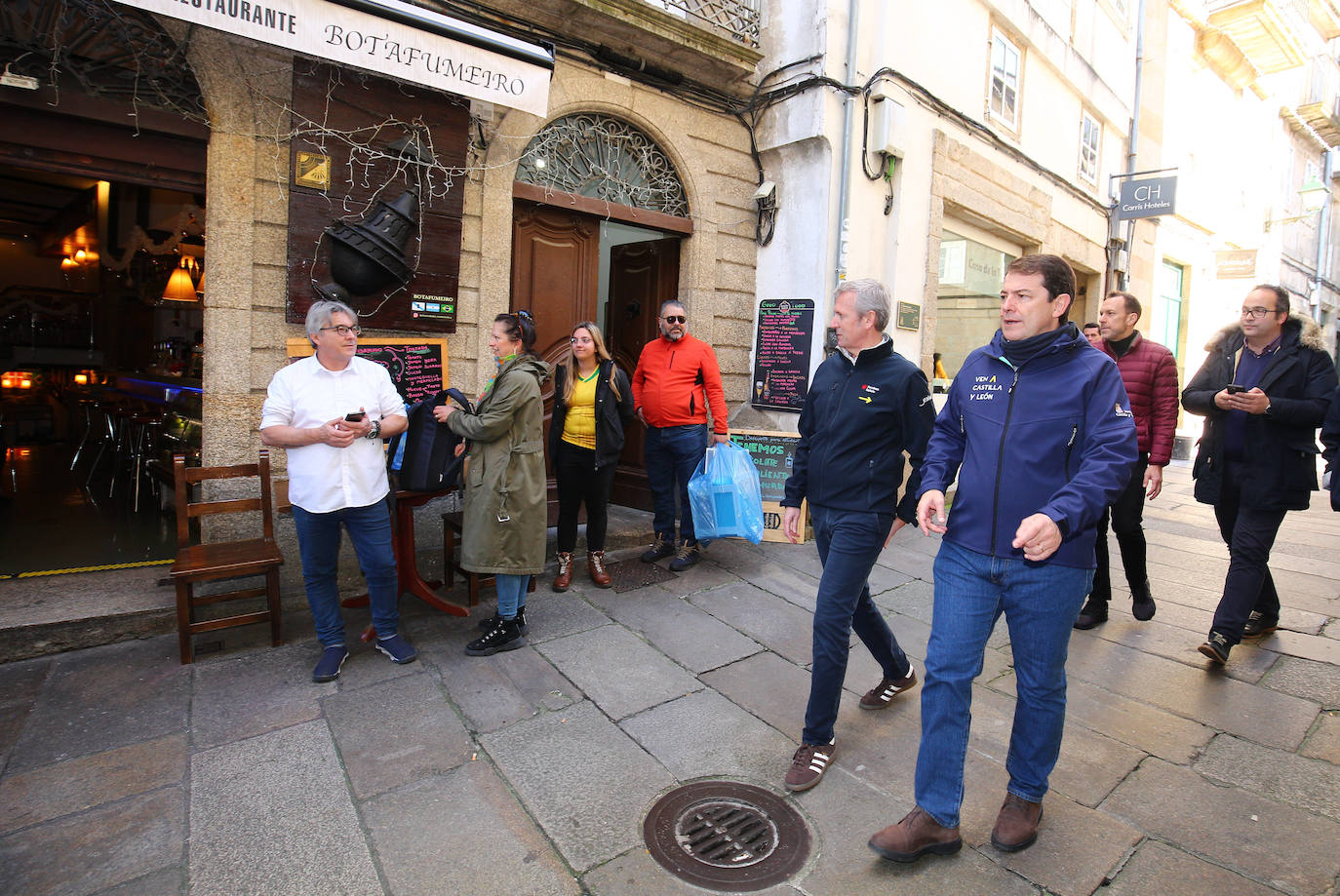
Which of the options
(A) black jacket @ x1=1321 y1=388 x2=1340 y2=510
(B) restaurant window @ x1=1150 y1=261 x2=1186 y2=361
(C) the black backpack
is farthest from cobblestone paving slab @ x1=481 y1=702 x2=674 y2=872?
(B) restaurant window @ x1=1150 y1=261 x2=1186 y2=361

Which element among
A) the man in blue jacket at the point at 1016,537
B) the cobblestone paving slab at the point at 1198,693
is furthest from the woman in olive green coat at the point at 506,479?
the cobblestone paving slab at the point at 1198,693

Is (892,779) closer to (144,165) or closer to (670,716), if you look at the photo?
(670,716)

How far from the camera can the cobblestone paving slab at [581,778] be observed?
2.52m

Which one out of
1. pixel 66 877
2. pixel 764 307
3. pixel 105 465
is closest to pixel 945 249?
pixel 764 307

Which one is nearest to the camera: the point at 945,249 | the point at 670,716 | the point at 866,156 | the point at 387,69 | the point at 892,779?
the point at 892,779

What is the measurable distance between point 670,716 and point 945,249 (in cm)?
723

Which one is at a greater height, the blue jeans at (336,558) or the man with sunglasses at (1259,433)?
the man with sunglasses at (1259,433)

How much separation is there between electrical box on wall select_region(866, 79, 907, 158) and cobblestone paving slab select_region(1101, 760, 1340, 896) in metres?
5.79

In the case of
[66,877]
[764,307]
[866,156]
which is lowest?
[66,877]

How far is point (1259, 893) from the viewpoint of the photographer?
2.29m

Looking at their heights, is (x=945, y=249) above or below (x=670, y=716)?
above

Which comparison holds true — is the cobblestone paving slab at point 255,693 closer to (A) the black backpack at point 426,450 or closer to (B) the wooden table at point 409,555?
(B) the wooden table at point 409,555

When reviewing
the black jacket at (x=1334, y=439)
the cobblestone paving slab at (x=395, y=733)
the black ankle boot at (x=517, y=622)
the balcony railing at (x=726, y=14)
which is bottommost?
the cobblestone paving slab at (x=395, y=733)

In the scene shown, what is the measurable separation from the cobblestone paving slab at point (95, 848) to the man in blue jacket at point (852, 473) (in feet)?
7.34
